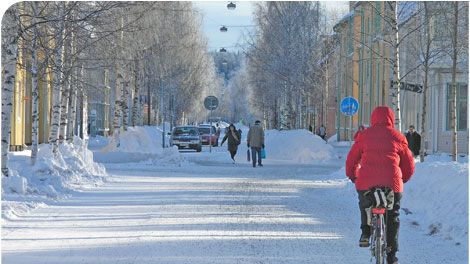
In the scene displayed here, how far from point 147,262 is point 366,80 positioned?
46534 mm

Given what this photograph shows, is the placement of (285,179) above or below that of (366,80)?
below

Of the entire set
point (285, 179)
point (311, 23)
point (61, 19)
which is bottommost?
point (285, 179)

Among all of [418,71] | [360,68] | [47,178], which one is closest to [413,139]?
[418,71]

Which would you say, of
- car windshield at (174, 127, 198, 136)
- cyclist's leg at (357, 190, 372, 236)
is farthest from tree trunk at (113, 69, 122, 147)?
cyclist's leg at (357, 190, 372, 236)

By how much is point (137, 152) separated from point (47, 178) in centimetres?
1703

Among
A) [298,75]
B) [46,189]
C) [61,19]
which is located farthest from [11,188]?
[298,75]

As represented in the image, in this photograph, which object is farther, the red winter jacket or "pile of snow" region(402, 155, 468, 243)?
"pile of snow" region(402, 155, 468, 243)

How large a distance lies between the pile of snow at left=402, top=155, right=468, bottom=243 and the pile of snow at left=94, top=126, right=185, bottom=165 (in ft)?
52.5

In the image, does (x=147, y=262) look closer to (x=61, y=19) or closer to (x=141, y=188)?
(x=61, y=19)

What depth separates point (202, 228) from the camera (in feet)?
40.3

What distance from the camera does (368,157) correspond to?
865 cm

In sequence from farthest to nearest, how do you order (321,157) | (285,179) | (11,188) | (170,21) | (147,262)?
(170,21) < (321,157) < (285,179) < (11,188) < (147,262)

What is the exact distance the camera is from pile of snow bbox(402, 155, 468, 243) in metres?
11.7

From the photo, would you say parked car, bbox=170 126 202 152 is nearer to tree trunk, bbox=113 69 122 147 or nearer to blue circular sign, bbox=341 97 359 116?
tree trunk, bbox=113 69 122 147
